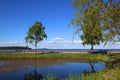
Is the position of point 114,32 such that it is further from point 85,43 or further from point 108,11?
point 85,43

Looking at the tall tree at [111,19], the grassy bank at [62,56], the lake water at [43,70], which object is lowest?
the lake water at [43,70]

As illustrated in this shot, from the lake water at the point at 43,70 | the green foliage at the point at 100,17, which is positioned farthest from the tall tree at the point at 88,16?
the lake water at the point at 43,70

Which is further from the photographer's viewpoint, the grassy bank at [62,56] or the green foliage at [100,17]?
the grassy bank at [62,56]

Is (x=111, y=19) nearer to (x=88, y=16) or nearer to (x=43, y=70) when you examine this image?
(x=88, y=16)

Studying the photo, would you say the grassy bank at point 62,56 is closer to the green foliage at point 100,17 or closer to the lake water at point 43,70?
the lake water at point 43,70

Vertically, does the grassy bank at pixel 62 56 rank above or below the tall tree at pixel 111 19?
below

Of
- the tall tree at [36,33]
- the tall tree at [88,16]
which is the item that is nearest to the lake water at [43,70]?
the tall tree at [88,16]

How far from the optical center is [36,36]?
257 ft

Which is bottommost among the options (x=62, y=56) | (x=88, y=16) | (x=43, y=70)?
(x=43, y=70)

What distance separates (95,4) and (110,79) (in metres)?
13.2

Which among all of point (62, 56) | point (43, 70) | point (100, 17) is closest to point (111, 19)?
point (100, 17)

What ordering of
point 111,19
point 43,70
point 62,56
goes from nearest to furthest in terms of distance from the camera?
point 111,19 < point 43,70 < point 62,56

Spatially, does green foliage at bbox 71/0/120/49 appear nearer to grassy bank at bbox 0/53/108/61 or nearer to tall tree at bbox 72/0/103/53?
tall tree at bbox 72/0/103/53

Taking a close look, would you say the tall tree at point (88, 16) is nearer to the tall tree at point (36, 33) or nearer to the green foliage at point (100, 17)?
the green foliage at point (100, 17)
